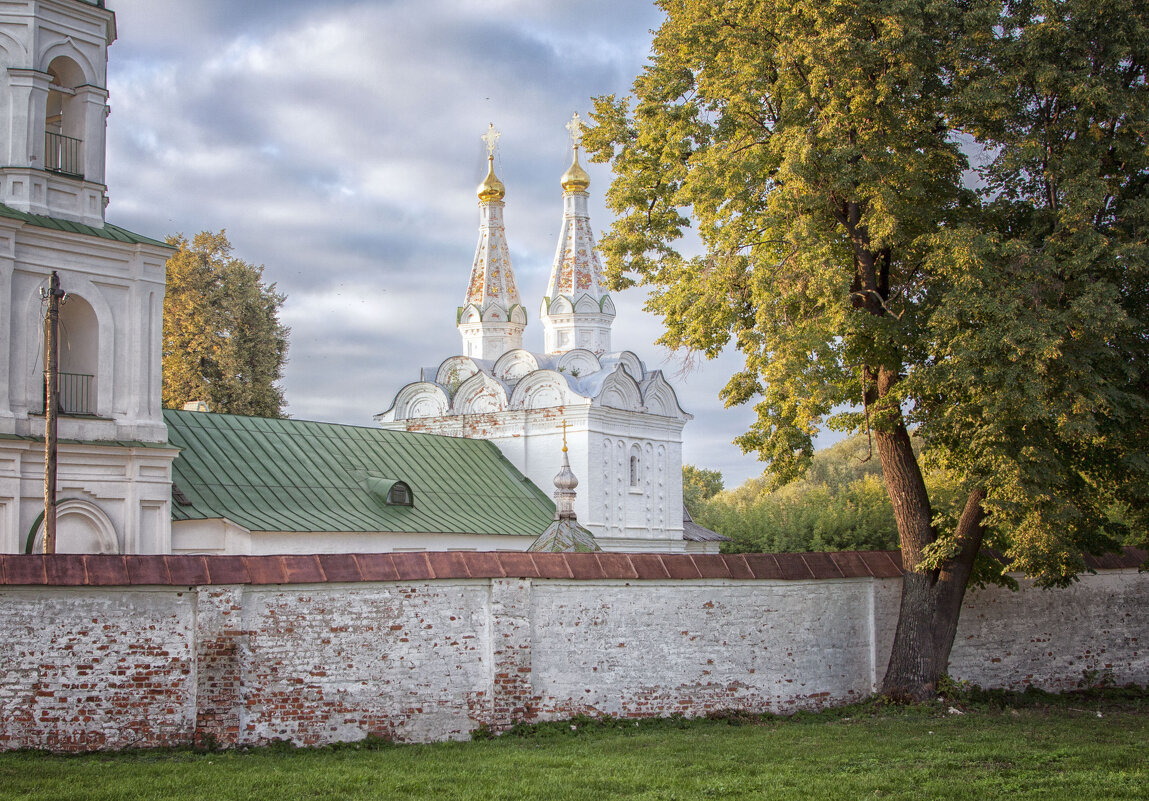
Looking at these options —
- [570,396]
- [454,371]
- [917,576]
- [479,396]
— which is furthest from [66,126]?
[454,371]

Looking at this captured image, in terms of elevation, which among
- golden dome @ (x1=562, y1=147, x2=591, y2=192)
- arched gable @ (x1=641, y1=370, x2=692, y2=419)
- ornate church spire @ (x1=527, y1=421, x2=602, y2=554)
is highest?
golden dome @ (x1=562, y1=147, x2=591, y2=192)

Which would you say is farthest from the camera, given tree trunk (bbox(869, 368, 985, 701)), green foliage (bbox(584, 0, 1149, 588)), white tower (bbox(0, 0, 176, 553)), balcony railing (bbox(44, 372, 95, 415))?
balcony railing (bbox(44, 372, 95, 415))

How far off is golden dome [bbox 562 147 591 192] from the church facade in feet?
0.09

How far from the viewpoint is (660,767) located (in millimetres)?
10547

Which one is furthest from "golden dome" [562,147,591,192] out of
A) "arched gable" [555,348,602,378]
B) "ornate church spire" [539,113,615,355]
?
"arched gable" [555,348,602,378]

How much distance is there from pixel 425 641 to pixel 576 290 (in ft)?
68.1

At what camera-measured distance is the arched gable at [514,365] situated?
30.6 m

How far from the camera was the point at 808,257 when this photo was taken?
13984 mm

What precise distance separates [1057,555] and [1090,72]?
222 inches

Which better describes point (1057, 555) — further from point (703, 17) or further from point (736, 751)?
point (703, 17)

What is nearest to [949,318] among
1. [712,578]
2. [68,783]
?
[712,578]

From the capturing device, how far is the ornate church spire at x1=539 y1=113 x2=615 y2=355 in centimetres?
3195

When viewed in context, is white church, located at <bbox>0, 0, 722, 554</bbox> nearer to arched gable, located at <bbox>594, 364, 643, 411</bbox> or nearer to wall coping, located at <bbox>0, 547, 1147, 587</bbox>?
arched gable, located at <bbox>594, 364, 643, 411</bbox>

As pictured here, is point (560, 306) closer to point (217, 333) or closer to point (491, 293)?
point (491, 293)
